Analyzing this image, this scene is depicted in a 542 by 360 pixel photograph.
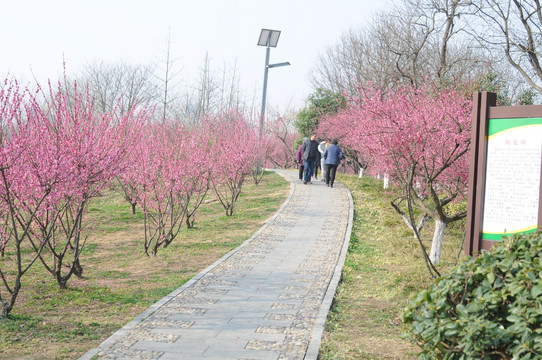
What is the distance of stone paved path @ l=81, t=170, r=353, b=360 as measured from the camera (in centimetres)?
481

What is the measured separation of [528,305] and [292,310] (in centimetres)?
333

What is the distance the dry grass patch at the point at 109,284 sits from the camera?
5314 mm

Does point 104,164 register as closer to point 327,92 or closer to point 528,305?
point 528,305

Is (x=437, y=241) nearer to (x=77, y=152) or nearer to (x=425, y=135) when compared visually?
(x=425, y=135)

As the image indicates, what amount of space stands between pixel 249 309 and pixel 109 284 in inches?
111

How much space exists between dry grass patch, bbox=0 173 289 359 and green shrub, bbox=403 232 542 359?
3.09 metres

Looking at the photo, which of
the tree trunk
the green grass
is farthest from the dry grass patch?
the tree trunk

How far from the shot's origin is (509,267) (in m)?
3.37

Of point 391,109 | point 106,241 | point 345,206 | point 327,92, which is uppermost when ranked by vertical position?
point 327,92

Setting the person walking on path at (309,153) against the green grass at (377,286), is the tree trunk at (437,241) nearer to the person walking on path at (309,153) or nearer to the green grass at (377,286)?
the green grass at (377,286)

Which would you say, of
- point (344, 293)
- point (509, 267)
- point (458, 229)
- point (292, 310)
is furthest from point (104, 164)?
point (458, 229)

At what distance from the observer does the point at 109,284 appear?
26.3 feet

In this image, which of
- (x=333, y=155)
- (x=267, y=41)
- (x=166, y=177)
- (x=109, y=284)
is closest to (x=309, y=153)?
A: (x=333, y=155)

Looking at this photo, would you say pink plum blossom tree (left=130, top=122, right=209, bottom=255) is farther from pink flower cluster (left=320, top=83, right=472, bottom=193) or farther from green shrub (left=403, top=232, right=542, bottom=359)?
green shrub (left=403, top=232, right=542, bottom=359)
